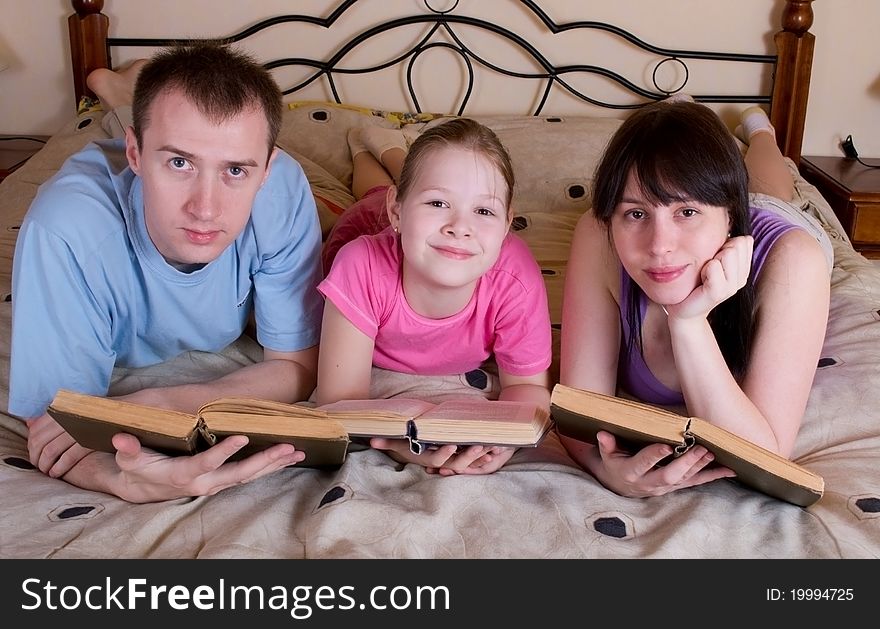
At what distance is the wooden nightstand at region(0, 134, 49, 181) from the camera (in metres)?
2.82

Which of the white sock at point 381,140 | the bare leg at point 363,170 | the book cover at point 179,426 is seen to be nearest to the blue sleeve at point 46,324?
the book cover at point 179,426

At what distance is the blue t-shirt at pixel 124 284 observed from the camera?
1427 mm

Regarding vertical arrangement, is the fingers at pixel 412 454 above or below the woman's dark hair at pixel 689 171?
below

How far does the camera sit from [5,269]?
2.13 meters

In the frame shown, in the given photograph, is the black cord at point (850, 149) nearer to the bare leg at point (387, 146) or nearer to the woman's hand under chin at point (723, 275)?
the bare leg at point (387, 146)

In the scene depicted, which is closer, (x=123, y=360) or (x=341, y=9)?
(x=123, y=360)

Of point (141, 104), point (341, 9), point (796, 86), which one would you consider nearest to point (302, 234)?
point (141, 104)

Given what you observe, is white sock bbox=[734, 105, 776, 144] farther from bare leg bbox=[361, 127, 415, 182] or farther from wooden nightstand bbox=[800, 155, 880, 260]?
bare leg bbox=[361, 127, 415, 182]

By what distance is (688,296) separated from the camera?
1343 millimetres

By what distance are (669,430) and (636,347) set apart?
442 mm

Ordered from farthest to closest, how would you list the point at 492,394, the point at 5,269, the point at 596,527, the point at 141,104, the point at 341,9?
the point at 341,9
the point at 5,269
the point at 492,394
the point at 141,104
the point at 596,527

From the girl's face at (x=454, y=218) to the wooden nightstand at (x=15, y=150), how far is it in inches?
71.5
